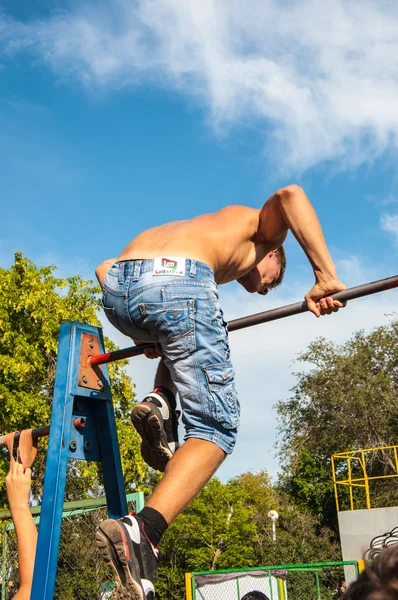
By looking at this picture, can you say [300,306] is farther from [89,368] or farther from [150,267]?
[89,368]

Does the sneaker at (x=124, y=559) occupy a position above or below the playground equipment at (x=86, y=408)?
below

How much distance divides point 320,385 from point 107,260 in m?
24.7

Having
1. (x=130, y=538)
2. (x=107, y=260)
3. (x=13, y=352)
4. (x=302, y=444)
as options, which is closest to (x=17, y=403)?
(x=13, y=352)

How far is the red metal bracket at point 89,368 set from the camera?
264 cm

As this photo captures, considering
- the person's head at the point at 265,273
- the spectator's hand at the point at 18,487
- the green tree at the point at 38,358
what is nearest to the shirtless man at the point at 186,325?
the person's head at the point at 265,273

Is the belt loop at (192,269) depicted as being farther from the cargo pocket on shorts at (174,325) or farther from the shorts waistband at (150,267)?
the cargo pocket on shorts at (174,325)

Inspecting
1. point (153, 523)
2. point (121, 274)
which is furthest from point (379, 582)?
point (121, 274)

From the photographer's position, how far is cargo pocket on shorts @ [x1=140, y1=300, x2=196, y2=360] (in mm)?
2223

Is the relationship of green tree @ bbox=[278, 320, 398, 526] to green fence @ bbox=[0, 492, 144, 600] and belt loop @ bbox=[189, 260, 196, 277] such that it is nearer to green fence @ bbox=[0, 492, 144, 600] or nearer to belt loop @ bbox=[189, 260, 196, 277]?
green fence @ bbox=[0, 492, 144, 600]

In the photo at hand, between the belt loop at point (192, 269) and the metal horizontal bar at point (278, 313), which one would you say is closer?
the belt loop at point (192, 269)

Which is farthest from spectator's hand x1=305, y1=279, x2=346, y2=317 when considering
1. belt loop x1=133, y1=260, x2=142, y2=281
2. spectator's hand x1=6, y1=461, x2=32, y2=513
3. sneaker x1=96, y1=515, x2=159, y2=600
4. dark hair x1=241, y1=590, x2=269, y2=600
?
dark hair x1=241, y1=590, x2=269, y2=600

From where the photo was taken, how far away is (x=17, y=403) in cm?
1464

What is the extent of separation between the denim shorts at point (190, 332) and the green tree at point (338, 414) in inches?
914

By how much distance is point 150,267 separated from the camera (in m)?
2.35
